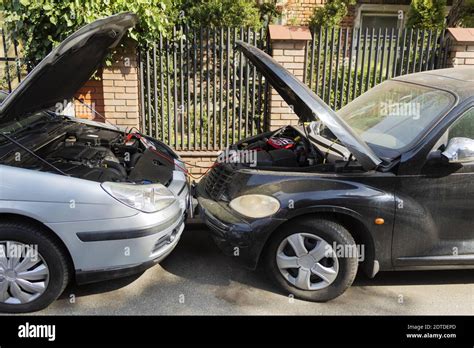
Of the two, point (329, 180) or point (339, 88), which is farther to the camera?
point (339, 88)

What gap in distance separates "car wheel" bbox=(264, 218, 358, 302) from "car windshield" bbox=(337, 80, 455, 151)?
0.84m

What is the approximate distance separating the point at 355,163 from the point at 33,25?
4362 mm

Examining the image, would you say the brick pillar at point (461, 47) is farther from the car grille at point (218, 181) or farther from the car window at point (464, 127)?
the car grille at point (218, 181)

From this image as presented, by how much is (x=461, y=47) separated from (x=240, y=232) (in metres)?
4.86

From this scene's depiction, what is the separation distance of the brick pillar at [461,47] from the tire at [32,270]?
19.1ft

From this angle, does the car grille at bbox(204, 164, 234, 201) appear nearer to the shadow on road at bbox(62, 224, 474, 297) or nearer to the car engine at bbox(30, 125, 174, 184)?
the car engine at bbox(30, 125, 174, 184)

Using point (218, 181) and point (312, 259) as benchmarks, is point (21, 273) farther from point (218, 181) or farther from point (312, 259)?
point (312, 259)

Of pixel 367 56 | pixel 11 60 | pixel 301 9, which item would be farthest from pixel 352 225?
pixel 301 9

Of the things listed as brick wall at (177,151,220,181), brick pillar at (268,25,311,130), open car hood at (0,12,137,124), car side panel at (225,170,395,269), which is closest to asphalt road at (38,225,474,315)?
car side panel at (225,170,395,269)

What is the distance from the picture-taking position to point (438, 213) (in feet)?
10.5

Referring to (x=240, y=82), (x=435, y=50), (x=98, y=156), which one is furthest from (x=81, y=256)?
(x=435, y=50)

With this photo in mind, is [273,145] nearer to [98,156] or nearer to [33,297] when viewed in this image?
[98,156]

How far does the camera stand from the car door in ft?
10.3

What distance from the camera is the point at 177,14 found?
615 cm
